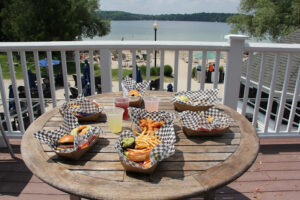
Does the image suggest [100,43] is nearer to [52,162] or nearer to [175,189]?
[52,162]

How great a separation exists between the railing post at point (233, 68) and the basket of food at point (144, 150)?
63.4 inches

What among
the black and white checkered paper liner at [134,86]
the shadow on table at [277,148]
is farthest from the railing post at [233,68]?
the black and white checkered paper liner at [134,86]

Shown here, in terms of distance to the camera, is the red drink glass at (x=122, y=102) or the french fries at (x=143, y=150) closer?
the french fries at (x=143, y=150)

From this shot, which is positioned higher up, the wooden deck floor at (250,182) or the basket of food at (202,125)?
the basket of food at (202,125)

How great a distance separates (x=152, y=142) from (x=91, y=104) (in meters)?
0.59

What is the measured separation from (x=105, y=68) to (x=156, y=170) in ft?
5.84

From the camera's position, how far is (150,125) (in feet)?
4.35

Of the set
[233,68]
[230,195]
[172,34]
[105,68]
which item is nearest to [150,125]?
[230,195]

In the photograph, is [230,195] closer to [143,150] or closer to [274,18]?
[143,150]

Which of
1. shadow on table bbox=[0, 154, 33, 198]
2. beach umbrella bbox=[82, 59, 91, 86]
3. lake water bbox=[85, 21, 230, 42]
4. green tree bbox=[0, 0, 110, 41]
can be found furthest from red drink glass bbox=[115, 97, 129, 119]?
green tree bbox=[0, 0, 110, 41]

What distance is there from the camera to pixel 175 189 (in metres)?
0.95

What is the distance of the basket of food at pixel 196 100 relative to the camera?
5.34 feet

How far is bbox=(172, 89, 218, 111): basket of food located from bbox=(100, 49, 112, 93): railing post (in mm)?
1130

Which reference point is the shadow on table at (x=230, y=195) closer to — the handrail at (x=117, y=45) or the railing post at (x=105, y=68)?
the handrail at (x=117, y=45)
